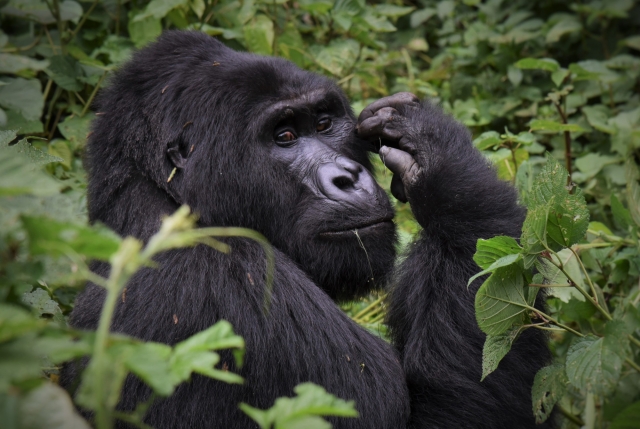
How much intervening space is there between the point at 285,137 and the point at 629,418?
177cm

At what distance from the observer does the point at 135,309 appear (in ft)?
8.80

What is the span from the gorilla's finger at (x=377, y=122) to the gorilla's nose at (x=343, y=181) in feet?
0.86

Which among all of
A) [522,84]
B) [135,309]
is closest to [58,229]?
[135,309]

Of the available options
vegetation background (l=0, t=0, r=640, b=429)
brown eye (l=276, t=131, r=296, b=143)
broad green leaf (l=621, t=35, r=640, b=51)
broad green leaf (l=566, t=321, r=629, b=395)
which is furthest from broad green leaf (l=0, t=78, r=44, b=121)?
broad green leaf (l=621, t=35, r=640, b=51)

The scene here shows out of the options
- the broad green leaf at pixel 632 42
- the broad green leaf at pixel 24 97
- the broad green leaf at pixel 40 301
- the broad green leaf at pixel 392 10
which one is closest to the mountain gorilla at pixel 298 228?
the broad green leaf at pixel 40 301

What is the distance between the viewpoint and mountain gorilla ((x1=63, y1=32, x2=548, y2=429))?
266 cm

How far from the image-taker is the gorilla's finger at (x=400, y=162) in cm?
320

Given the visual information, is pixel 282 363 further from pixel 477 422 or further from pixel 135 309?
pixel 477 422

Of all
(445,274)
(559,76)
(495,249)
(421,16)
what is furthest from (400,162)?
(421,16)

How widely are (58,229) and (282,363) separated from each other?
1.43m

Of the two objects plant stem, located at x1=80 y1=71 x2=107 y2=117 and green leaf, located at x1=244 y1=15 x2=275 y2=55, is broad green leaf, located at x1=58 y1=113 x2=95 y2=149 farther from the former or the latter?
green leaf, located at x1=244 y1=15 x2=275 y2=55

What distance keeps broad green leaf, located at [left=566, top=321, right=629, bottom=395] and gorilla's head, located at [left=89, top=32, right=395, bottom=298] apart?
960 millimetres

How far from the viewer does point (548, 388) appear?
2.68m

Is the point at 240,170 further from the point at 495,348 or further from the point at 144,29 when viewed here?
the point at 144,29
